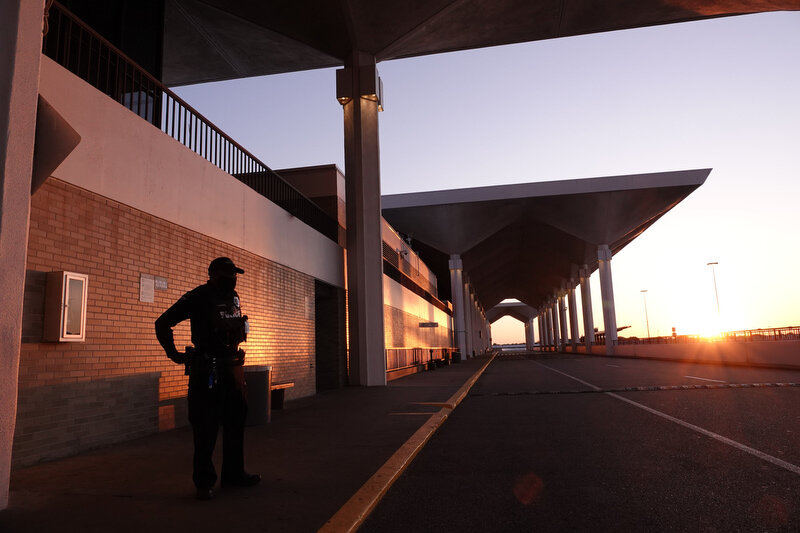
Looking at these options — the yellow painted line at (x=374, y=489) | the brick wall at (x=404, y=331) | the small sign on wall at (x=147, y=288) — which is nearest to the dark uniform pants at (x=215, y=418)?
the yellow painted line at (x=374, y=489)

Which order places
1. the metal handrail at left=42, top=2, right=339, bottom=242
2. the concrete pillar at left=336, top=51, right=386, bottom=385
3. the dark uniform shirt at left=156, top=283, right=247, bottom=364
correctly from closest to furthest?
1. the dark uniform shirt at left=156, top=283, right=247, bottom=364
2. the metal handrail at left=42, top=2, right=339, bottom=242
3. the concrete pillar at left=336, top=51, right=386, bottom=385

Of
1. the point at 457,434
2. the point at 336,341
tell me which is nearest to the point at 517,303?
the point at 336,341

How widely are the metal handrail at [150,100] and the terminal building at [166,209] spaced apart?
55 mm

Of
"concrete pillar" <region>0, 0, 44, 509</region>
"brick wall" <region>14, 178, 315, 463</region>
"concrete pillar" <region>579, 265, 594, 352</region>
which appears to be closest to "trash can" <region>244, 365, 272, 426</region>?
"brick wall" <region>14, 178, 315, 463</region>

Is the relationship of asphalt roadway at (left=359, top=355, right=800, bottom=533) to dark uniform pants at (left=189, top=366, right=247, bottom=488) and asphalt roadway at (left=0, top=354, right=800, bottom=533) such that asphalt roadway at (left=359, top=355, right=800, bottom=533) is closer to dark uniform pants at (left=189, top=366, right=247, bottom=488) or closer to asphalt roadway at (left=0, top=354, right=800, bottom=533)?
asphalt roadway at (left=0, top=354, right=800, bottom=533)

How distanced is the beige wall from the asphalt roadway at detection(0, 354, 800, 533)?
3282 millimetres

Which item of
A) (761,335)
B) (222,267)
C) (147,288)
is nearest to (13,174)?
(222,267)

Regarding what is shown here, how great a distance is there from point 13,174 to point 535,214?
44.9 meters

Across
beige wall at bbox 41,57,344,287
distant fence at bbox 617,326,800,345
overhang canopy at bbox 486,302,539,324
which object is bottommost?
distant fence at bbox 617,326,800,345

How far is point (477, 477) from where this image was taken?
5082mm

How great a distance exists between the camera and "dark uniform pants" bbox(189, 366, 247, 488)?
4.29m

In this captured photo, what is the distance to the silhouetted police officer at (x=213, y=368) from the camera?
4328mm

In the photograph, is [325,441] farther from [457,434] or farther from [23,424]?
[23,424]

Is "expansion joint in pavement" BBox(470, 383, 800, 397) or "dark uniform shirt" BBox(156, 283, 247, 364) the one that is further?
"expansion joint in pavement" BBox(470, 383, 800, 397)
